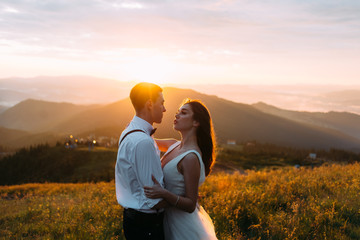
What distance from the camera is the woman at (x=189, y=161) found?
11.1ft

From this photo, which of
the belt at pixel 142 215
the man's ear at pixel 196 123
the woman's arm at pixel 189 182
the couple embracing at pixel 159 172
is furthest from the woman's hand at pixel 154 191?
the man's ear at pixel 196 123

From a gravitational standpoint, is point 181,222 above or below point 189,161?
below

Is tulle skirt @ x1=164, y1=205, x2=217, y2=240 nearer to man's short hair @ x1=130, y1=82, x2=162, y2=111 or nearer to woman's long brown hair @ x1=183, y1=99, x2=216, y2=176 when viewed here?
woman's long brown hair @ x1=183, y1=99, x2=216, y2=176

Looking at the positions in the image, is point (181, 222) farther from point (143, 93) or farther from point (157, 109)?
point (143, 93)

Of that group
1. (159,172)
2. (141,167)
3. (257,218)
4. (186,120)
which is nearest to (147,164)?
(141,167)

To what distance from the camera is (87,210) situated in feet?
27.1

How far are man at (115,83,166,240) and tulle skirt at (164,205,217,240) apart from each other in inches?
11.6

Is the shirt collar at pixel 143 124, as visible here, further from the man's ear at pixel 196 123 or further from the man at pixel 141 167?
the man's ear at pixel 196 123

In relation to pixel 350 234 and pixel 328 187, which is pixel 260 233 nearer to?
pixel 350 234

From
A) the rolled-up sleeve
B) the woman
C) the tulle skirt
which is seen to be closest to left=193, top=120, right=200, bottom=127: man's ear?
the woman

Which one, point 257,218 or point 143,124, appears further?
point 257,218

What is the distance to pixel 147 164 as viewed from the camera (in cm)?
298

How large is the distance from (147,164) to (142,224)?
0.76m

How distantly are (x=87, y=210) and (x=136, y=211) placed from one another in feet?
18.6
